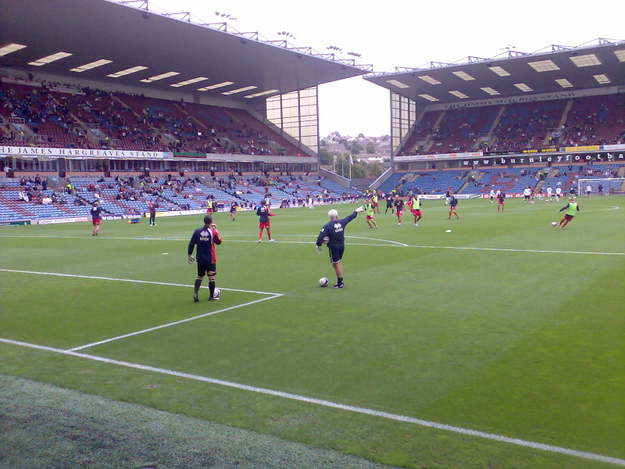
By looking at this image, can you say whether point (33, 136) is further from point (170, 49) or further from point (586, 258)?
point (586, 258)

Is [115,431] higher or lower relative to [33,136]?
lower

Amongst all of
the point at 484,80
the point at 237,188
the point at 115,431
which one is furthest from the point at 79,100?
the point at 115,431

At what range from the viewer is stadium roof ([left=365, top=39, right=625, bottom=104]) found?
6450cm

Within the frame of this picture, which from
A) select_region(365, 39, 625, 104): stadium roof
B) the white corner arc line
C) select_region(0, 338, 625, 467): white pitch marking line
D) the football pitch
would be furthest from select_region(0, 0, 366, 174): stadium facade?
select_region(0, 338, 625, 467): white pitch marking line

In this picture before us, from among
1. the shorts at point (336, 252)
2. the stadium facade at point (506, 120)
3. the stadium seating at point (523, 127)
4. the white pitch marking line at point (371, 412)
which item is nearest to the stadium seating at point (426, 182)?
the stadium facade at point (506, 120)

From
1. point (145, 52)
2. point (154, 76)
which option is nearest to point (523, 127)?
point (154, 76)

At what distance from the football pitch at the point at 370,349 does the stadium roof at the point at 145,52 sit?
34518 mm

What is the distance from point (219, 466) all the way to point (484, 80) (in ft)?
265

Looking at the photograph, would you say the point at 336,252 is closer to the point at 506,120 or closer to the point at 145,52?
the point at 145,52

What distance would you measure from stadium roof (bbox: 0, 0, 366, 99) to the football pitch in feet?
113

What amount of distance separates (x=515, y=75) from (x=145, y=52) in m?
48.2

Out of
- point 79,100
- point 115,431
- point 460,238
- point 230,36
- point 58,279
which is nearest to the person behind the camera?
point 115,431

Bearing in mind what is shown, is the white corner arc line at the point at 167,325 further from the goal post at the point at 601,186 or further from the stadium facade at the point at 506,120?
the goal post at the point at 601,186

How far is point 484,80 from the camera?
78062 millimetres
